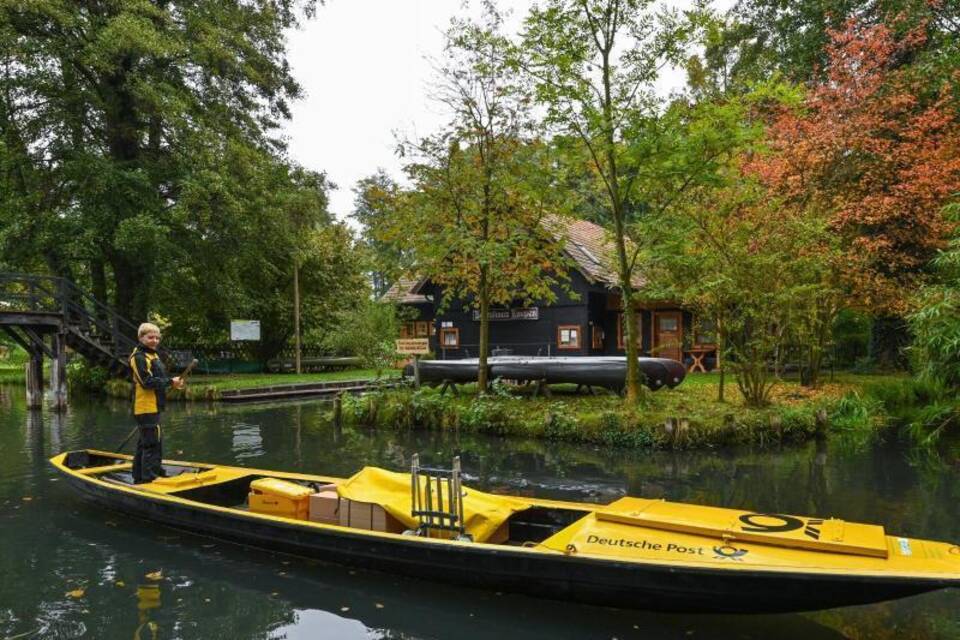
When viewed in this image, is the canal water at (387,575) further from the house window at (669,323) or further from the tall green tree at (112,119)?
the house window at (669,323)

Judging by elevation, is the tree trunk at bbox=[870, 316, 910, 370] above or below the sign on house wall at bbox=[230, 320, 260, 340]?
below

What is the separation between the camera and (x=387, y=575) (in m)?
6.54

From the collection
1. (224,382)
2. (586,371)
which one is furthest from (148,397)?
(224,382)

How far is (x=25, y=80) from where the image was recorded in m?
22.0

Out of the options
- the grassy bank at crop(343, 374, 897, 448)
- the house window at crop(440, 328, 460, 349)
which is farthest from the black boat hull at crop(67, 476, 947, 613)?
the house window at crop(440, 328, 460, 349)

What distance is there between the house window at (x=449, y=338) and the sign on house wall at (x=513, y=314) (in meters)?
1.24

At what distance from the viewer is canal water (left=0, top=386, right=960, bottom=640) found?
550 cm

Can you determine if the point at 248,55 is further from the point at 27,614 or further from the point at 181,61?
the point at 27,614

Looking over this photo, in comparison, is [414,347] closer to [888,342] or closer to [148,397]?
[148,397]

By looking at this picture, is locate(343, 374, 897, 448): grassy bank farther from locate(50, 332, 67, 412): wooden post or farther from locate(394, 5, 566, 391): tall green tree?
locate(50, 332, 67, 412): wooden post

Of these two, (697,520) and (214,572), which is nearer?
(697,520)

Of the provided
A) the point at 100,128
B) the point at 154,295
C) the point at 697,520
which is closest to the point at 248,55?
the point at 100,128

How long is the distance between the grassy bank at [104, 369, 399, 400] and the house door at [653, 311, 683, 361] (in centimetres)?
1027

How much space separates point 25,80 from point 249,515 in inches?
849
